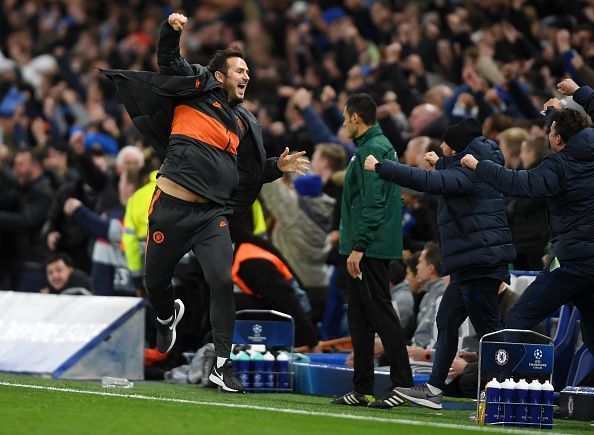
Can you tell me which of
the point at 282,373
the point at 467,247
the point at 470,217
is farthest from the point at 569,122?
the point at 282,373

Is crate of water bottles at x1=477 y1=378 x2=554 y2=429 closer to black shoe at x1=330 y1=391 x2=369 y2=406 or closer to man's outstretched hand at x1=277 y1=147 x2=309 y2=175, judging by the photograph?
black shoe at x1=330 y1=391 x2=369 y2=406

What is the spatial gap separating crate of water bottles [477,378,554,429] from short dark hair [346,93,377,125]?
2486 millimetres

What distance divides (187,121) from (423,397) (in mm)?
2593

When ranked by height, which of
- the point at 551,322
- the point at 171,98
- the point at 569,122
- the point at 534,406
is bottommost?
the point at 534,406

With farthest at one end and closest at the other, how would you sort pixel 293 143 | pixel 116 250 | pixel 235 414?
pixel 293 143 < pixel 116 250 < pixel 235 414

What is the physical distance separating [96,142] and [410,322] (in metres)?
8.14

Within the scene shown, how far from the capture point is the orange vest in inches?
501

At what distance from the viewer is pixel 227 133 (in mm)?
9992

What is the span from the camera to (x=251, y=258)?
12727mm

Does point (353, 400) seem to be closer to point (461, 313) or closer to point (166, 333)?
point (461, 313)

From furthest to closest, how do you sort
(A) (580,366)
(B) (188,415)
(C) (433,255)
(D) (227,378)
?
1. (C) (433,255)
2. (A) (580,366)
3. (D) (227,378)
4. (B) (188,415)

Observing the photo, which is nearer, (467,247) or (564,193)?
(564,193)

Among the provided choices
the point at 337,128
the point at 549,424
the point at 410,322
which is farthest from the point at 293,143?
the point at 549,424

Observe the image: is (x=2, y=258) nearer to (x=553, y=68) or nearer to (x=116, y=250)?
(x=116, y=250)
